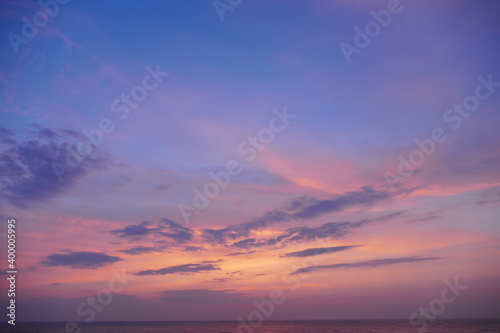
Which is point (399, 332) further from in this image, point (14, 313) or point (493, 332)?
point (14, 313)

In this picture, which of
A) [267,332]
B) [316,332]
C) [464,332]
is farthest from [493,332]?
[267,332]

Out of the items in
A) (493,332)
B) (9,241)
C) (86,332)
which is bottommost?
(493,332)

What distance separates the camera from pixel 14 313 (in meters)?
27.1

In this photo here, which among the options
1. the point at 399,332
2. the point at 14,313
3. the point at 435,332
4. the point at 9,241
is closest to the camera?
the point at 9,241

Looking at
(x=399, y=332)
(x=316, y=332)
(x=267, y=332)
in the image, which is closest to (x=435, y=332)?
(x=399, y=332)

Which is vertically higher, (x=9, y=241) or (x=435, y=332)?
(x=9, y=241)

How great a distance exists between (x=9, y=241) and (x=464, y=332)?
10440 centimetres

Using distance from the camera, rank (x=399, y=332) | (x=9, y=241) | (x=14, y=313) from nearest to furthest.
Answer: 1. (x=9, y=241)
2. (x=14, y=313)
3. (x=399, y=332)

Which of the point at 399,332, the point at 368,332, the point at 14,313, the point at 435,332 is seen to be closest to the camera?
the point at 14,313

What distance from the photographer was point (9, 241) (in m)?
24.8

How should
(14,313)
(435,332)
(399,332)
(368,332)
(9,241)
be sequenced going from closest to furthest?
(9,241)
(14,313)
(435,332)
(399,332)
(368,332)

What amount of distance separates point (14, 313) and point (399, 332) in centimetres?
9170

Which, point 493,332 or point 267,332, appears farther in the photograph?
point 267,332

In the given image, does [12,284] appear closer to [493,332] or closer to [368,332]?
[368,332]
